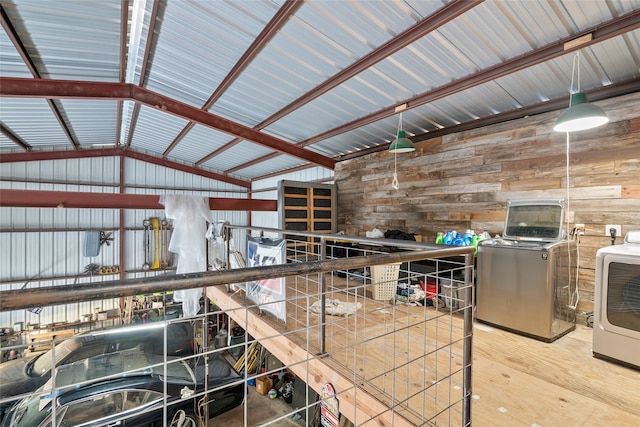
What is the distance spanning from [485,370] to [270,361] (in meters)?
5.07

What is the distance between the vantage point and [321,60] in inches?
141

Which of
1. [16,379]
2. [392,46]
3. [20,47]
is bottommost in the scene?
[16,379]

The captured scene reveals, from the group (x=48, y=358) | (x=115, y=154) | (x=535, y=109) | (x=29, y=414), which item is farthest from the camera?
(x=115, y=154)

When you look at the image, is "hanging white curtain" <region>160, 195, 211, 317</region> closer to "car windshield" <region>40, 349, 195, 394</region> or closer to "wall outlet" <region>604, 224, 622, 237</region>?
"car windshield" <region>40, 349, 195, 394</region>

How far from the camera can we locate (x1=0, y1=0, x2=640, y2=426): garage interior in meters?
1.98

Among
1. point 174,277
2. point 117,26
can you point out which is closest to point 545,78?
point 174,277

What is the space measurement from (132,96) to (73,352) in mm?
4211

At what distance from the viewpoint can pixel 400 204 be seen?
537cm

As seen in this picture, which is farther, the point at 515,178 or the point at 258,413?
the point at 258,413

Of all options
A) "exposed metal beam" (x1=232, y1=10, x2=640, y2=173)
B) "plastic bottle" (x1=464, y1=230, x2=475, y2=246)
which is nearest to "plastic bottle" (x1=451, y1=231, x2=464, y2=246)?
"plastic bottle" (x1=464, y1=230, x2=475, y2=246)

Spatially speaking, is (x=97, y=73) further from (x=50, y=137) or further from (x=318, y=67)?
(x=50, y=137)

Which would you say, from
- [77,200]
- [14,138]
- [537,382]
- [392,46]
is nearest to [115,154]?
[14,138]

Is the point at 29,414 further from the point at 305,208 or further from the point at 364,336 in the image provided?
the point at 305,208

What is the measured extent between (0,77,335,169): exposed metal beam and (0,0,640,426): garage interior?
3cm
